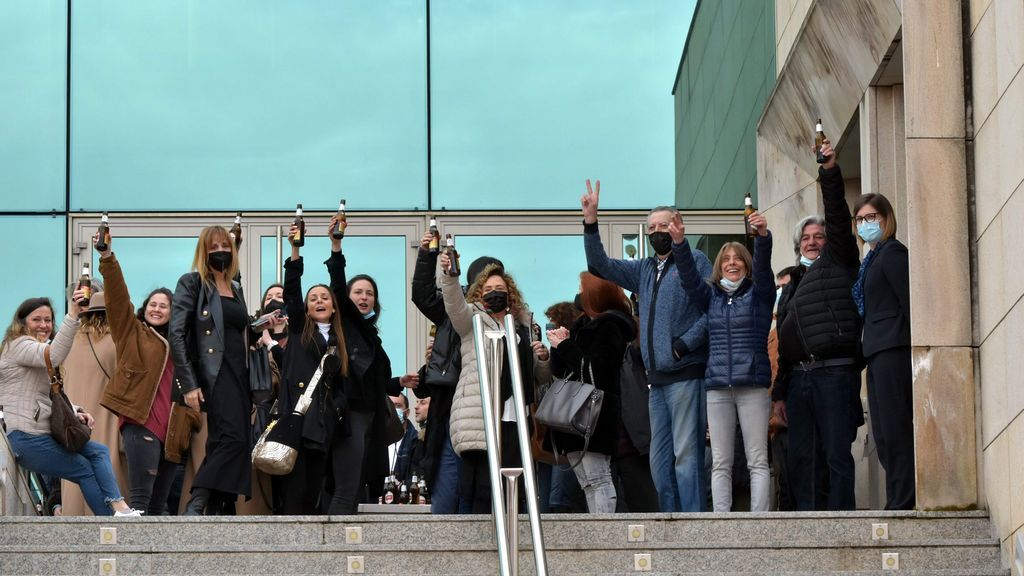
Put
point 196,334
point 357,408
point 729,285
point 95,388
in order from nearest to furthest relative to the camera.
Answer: point 729,285 → point 357,408 → point 196,334 → point 95,388

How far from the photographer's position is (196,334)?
10.8 m

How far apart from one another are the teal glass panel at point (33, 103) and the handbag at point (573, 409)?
847cm

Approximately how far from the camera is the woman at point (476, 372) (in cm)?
998

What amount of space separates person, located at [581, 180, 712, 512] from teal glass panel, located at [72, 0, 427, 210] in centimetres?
742

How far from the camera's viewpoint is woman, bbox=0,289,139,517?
10.6 m

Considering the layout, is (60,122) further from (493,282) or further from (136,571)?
(136,571)

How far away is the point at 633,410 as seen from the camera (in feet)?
34.5

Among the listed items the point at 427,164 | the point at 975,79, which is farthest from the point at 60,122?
the point at 975,79

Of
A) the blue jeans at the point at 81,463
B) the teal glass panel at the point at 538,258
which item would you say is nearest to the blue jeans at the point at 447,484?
the blue jeans at the point at 81,463

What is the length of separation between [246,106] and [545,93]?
2.84m

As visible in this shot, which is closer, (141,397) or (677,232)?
(677,232)

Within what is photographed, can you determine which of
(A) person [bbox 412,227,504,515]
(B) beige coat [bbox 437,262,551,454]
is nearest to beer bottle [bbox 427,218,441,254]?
(A) person [bbox 412,227,504,515]

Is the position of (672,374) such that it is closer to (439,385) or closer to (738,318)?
(738,318)

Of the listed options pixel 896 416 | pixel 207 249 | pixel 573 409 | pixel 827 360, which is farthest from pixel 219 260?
pixel 896 416
